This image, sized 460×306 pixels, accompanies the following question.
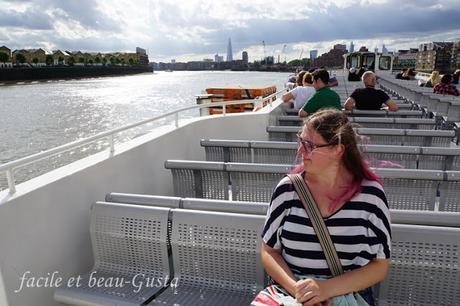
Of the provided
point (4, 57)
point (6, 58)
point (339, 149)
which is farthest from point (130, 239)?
point (6, 58)

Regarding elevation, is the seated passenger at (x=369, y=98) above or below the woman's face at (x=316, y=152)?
below

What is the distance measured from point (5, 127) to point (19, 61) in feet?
248

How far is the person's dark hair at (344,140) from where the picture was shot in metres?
1.81

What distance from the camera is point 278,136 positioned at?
5.88 m

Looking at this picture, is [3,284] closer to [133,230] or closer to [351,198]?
[133,230]

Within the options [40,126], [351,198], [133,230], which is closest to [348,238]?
[351,198]

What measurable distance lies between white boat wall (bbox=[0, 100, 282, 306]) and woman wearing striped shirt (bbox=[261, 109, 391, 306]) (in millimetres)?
1740

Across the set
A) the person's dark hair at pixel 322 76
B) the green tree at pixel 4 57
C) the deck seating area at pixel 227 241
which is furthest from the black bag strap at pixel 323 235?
the green tree at pixel 4 57

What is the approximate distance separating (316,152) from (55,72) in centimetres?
9357

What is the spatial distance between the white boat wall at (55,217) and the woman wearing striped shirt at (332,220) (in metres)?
1.74

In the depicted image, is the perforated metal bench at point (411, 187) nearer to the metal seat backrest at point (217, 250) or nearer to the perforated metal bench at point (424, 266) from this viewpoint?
the perforated metal bench at point (424, 266)

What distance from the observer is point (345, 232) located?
1.76 metres

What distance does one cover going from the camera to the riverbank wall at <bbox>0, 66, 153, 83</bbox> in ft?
237

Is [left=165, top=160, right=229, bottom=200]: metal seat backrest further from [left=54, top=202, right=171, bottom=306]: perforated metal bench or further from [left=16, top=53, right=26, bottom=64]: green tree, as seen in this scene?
[left=16, top=53, right=26, bottom=64]: green tree
